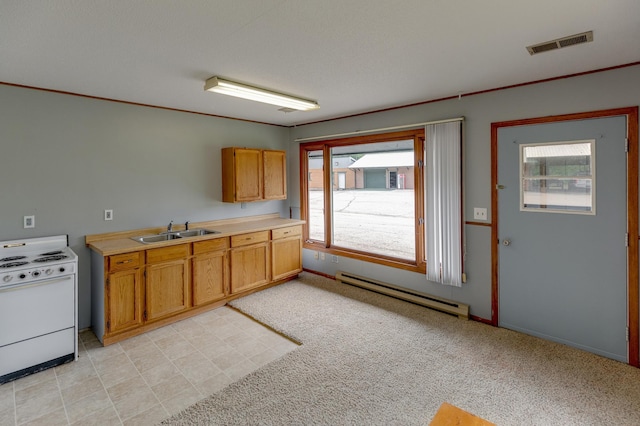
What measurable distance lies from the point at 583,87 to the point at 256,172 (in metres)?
3.82

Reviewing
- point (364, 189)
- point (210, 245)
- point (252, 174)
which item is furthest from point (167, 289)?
point (364, 189)

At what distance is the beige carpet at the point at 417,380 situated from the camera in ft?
7.09

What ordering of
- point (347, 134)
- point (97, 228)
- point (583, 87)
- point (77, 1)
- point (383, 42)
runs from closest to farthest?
point (77, 1)
point (383, 42)
point (583, 87)
point (97, 228)
point (347, 134)

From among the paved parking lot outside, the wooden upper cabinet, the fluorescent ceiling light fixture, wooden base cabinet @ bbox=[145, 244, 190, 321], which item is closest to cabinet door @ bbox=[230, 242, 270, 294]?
wooden base cabinet @ bbox=[145, 244, 190, 321]

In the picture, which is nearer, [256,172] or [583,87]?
[583,87]

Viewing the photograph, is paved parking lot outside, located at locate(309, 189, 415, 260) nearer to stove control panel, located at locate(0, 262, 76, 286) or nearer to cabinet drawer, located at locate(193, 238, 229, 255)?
cabinet drawer, located at locate(193, 238, 229, 255)

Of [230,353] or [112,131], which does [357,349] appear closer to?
[230,353]

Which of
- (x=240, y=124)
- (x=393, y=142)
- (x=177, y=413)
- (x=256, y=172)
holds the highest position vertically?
(x=240, y=124)

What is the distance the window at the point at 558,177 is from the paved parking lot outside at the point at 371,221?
142cm

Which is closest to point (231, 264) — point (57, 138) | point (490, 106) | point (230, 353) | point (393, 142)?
point (230, 353)

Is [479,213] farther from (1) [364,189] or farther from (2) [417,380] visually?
(1) [364,189]

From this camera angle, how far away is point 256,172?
15.6 ft

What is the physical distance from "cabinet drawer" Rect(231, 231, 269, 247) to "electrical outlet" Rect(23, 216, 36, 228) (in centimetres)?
194

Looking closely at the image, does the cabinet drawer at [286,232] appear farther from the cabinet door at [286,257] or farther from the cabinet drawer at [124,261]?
the cabinet drawer at [124,261]
